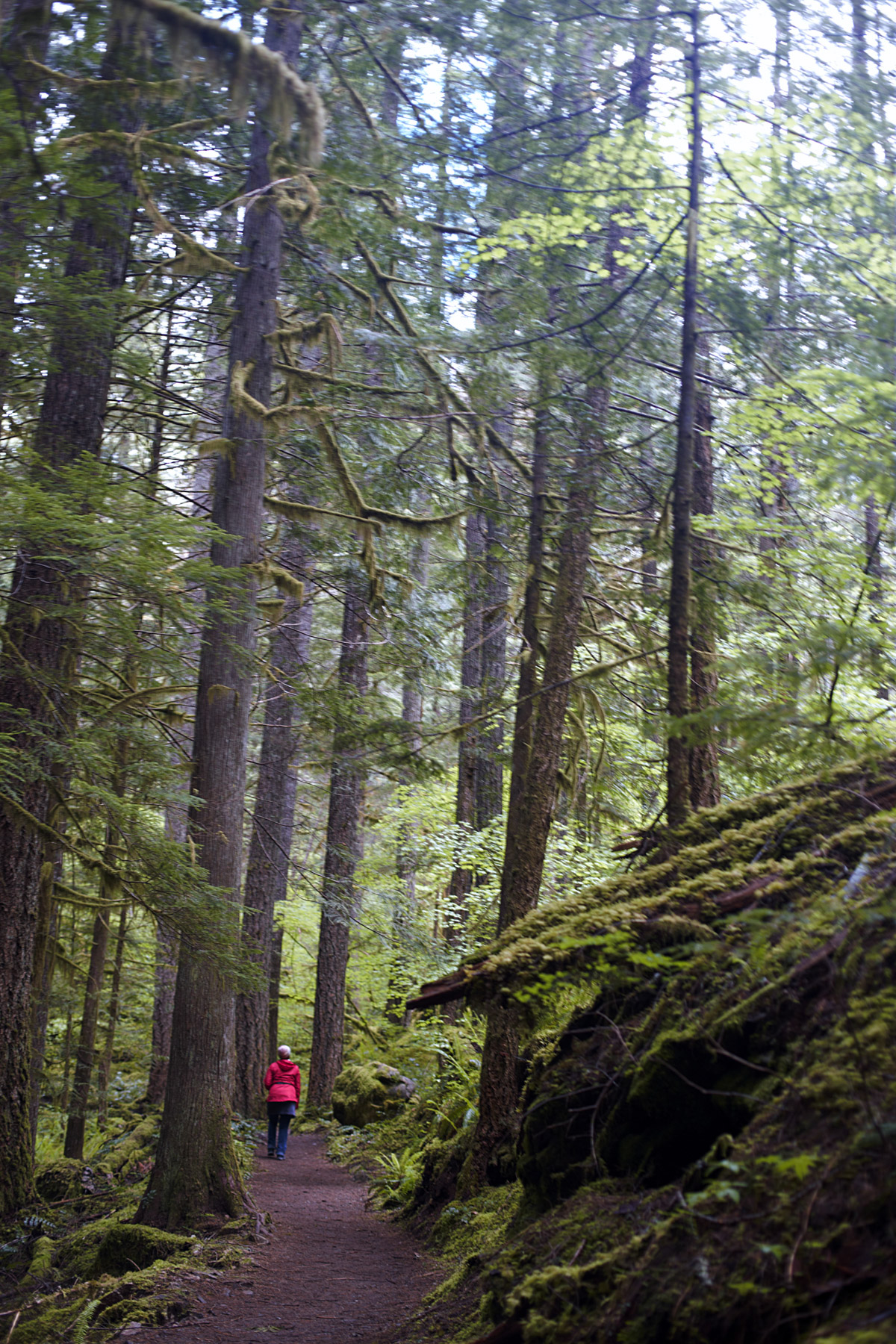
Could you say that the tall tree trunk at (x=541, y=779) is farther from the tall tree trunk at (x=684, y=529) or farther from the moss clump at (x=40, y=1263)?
the moss clump at (x=40, y=1263)

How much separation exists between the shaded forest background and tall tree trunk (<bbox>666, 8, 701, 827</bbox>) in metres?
0.03

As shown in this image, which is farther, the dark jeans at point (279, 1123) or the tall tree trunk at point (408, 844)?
the dark jeans at point (279, 1123)

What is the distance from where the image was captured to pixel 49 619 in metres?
8.45

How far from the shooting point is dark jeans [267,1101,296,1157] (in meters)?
12.5

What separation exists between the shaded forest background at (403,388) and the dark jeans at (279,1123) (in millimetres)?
2530

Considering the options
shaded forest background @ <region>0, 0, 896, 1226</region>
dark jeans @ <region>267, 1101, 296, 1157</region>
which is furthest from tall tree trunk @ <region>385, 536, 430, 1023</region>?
dark jeans @ <region>267, 1101, 296, 1157</region>

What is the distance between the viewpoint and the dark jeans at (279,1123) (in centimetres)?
1253

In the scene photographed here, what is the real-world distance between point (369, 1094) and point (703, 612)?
11175mm

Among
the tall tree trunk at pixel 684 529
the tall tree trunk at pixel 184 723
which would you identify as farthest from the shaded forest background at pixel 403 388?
the tall tree trunk at pixel 184 723

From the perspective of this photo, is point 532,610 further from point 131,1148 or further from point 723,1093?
point 131,1148

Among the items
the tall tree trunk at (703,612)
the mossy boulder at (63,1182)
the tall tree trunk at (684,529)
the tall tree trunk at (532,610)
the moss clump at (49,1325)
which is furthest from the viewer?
the mossy boulder at (63,1182)

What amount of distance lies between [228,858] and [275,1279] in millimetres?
3707

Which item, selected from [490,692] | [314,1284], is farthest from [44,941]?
[490,692]

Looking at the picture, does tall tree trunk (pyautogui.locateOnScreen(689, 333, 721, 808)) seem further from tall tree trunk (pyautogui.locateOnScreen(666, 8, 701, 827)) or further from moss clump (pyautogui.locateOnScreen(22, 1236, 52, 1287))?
moss clump (pyautogui.locateOnScreen(22, 1236, 52, 1287))
